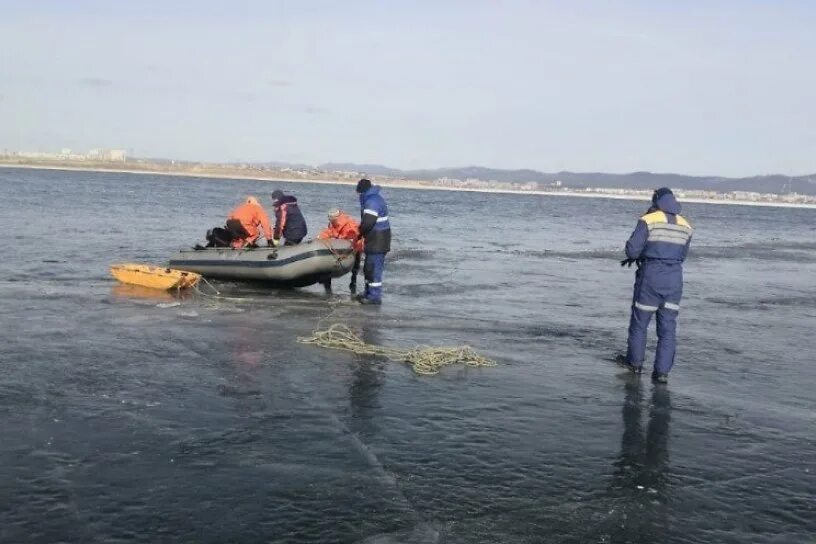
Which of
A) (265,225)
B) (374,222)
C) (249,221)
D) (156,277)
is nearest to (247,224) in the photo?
(249,221)

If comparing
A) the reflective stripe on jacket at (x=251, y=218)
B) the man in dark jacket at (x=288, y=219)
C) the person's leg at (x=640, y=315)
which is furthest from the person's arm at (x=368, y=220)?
the person's leg at (x=640, y=315)

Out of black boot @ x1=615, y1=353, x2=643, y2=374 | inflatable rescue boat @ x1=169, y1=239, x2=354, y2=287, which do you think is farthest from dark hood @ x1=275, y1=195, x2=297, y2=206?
black boot @ x1=615, y1=353, x2=643, y2=374

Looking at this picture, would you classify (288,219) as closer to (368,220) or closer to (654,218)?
(368,220)

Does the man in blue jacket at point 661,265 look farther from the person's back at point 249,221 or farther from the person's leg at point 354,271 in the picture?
the person's back at point 249,221

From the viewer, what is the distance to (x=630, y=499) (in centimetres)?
421

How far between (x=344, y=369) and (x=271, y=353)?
874 millimetres

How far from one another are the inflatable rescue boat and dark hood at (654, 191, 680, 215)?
5.49m

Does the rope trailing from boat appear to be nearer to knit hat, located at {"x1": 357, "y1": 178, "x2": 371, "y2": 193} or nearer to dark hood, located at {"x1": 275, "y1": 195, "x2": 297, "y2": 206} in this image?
knit hat, located at {"x1": 357, "y1": 178, "x2": 371, "y2": 193}

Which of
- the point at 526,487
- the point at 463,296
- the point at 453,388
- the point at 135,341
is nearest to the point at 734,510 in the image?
the point at 526,487

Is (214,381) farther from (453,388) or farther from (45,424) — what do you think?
(453,388)

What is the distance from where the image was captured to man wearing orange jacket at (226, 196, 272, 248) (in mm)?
12297

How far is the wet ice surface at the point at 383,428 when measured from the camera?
12.6 feet

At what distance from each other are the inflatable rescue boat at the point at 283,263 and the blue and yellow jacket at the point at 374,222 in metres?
0.91

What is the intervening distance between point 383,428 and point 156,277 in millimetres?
6905
